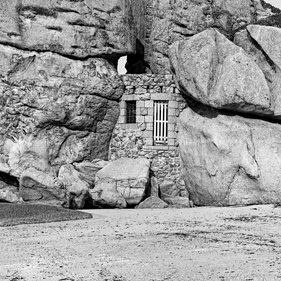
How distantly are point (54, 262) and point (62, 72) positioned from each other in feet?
50.9

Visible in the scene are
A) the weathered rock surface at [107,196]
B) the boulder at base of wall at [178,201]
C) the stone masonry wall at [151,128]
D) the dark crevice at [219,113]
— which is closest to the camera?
the weathered rock surface at [107,196]

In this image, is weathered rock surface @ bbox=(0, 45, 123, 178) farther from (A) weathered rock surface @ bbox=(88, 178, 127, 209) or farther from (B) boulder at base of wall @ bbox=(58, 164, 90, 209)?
(A) weathered rock surface @ bbox=(88, 178, 127, 209)

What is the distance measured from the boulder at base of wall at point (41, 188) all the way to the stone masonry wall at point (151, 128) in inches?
182

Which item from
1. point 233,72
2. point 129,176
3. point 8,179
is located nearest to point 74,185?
point 129,176

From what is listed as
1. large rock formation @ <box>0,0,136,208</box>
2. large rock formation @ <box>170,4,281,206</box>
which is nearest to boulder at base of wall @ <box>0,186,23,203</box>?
large rock formation @ <box>0,0,136,208</box>

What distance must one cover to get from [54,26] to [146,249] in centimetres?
1576

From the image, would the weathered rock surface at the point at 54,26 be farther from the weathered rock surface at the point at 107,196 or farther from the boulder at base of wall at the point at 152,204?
the boulder at base of wall at the point at 152,204

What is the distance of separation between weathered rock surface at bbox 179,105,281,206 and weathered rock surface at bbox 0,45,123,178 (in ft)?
16.3

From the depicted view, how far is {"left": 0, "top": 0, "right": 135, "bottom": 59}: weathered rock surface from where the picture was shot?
998 inches

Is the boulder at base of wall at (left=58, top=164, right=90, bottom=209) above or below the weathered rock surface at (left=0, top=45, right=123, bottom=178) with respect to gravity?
below

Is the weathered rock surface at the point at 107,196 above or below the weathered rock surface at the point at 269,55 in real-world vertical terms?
below

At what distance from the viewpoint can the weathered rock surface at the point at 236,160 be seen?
867 inches

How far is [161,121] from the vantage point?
25516mm

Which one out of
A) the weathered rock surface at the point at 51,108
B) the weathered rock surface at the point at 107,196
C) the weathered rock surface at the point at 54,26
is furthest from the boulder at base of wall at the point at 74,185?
the weathered rock surface at the point at 54,26
